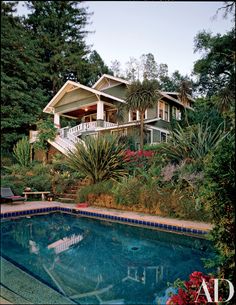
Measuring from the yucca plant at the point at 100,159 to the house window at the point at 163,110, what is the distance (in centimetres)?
1119

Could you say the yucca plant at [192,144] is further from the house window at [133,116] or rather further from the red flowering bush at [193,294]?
the house window at [133,116]

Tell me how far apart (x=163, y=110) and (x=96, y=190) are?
45.0ft

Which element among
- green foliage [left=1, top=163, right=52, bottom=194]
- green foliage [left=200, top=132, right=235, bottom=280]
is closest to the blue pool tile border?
green foliage [left=1, top=163, right=52, bottom=194]

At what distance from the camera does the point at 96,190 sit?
1065cm

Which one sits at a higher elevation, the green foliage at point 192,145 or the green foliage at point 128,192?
the green foliage at point 192,145

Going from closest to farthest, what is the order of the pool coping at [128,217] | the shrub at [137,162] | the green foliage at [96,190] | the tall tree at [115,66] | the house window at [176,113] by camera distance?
the pool coping at [128,217]
the green foliage at [96,190]
the shrub at [137,162]
the house window at [176,113]
the tall tree at [115,66]

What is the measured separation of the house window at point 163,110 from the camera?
21859mm

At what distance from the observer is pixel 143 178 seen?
10.3 meters

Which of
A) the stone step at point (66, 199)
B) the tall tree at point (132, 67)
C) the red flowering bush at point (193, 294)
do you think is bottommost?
the stone step at point (66, 199)

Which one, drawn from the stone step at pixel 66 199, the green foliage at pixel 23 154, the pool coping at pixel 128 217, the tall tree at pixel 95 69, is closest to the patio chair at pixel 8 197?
the pool coping at pixel 128 217

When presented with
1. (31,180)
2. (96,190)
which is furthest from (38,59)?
(96,190)

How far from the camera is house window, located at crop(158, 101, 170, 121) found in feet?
71.7

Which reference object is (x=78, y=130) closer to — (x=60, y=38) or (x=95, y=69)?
(x=95, y=69)

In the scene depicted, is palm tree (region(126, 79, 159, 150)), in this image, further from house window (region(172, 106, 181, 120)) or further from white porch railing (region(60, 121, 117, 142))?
house window (region(172, 106, 181, 120))
